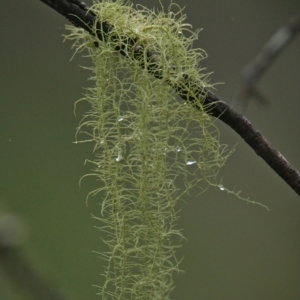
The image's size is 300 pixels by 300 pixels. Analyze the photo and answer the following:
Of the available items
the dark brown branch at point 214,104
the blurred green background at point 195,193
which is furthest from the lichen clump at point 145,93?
the blurred green background at point 195,193

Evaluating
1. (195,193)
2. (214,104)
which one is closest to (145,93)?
(214,104)

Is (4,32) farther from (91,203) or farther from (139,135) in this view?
(139,135)

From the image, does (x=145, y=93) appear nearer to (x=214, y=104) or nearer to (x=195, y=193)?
(x=214, y=104)

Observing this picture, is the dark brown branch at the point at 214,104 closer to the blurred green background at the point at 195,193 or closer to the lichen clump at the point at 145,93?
the lichen clump at the point at 145,93

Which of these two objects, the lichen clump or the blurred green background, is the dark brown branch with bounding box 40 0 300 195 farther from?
the blurred green background

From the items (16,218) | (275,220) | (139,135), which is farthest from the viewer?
(275,220)

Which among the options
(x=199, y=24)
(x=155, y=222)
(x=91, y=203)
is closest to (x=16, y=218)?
(x=91, y=203)

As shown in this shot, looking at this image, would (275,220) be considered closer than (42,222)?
No
